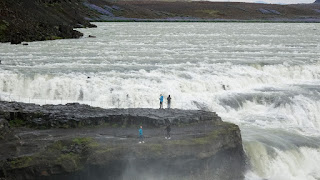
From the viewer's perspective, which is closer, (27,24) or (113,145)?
(113,145)

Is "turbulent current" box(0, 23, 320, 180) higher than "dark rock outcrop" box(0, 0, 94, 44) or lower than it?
lower

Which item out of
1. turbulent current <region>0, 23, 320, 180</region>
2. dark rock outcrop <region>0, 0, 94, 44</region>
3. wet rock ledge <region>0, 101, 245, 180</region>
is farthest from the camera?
dark rock outcrop <region>0, 0, 94, 44</region>

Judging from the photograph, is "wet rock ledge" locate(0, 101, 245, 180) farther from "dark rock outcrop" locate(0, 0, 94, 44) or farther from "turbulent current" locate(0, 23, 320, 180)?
"dark rock outcrop" locate(0, 0, 94, 44)

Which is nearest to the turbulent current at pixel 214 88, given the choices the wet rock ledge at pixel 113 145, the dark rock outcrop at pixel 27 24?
the wet rock ledge at pixel 113 145

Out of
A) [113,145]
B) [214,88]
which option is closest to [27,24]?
[214,88]

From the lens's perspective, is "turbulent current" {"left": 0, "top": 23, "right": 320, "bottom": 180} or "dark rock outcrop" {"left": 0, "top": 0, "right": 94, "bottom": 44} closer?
"turbulent current" {"left": 0, "top": 23, "right": 320, "bottom": 180}

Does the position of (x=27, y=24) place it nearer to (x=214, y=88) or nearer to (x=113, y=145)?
(x=214, y=88)

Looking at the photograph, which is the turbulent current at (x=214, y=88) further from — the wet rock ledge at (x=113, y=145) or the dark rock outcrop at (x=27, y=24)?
the dark rock outcrop at (x=27, y=24)

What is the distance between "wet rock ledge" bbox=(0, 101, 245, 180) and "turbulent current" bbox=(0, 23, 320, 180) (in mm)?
3098

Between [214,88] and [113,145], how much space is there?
810 inches

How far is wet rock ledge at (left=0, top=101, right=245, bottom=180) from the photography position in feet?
75.9

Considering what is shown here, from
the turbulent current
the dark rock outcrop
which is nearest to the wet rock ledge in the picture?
the turbulent current

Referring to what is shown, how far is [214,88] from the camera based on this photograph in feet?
143

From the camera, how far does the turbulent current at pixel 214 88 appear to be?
1185 inches
